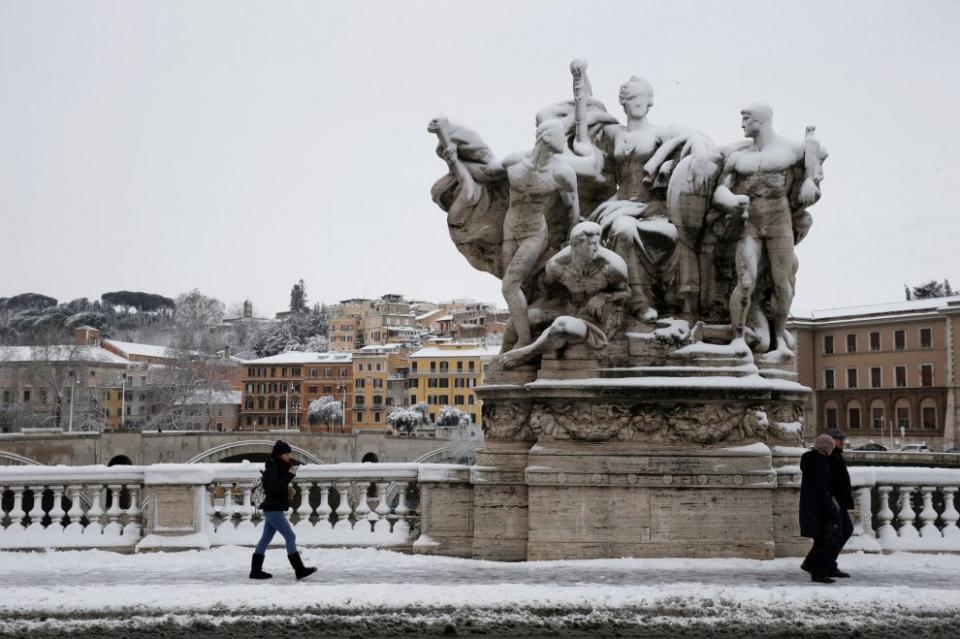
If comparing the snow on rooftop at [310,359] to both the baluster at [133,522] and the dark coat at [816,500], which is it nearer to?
the baluster at [133,522]

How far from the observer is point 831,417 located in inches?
2926

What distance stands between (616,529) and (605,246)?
2836mm

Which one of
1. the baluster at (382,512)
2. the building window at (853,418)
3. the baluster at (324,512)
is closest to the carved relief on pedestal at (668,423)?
the baluster at (382,512)

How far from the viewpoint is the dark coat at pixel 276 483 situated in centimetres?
894

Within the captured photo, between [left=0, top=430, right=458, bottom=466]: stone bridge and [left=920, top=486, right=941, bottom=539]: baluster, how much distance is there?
152ft

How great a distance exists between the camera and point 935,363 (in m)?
66.4

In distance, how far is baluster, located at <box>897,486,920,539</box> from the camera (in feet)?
33.7

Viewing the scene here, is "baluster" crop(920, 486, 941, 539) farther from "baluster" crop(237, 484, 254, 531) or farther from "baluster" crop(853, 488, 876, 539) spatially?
"baluster" crop(237, 484, 254, 531)

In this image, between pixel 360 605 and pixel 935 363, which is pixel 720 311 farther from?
pixel 935 363

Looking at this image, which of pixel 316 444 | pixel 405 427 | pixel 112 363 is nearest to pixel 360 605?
pixel 316 444

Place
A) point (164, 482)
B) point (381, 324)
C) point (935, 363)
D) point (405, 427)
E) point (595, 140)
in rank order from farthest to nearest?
point (381, 324), point (405, 427), point (935, 363), point (595, 140), point (164, 482)

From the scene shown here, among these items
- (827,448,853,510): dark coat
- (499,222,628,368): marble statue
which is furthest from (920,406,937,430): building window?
(827,448,853,510): dark coat

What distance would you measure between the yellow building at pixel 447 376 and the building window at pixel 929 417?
40608 millimetres

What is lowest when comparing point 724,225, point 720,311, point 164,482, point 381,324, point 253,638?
point 253,638
